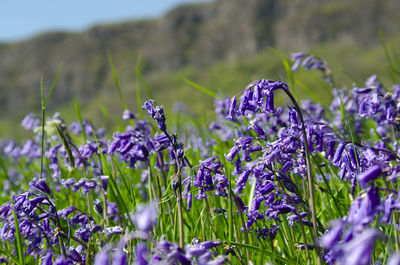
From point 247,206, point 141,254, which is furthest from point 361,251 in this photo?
point 247,206

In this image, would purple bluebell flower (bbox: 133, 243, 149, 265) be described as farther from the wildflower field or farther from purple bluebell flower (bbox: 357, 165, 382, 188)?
purple bluebell flower (bbox: 357, 165, 382, 188)

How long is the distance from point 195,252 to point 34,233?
1.64 metres

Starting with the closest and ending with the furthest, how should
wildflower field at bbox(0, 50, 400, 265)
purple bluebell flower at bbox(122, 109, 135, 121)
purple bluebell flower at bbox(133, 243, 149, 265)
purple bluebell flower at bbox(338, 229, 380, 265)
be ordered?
purple bluebell flower at bbox(338, 229, 380, 265) < purple bluebell flower at bbox(133, 243, 149, 265) < wildflower field at bbox(0, 50, 400, 265) < purple bluebell flower at bbox(122, 109, 135, 121)

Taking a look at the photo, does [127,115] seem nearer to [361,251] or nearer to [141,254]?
[141,254]

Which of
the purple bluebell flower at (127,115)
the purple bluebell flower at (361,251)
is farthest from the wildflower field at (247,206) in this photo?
the purple bluebell flower at (127,115)

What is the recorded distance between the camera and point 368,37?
199m

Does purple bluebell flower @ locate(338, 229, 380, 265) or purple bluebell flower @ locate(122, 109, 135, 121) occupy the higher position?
purple bluebell flower @ locate(122, 109, 135, 121)

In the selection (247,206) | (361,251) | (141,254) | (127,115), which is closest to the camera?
(361,251)

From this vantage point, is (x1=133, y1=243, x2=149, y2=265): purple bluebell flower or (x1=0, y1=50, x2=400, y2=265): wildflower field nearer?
(x1=133, y1=243, x2=149, y2=265): purple bluebell flower

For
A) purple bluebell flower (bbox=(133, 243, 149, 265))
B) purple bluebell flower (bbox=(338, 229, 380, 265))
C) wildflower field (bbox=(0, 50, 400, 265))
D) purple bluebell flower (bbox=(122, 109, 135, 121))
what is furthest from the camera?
purple bluebell flower (bbox=(122, 109, 135, 121))

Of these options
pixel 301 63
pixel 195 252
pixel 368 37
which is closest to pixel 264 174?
pixel 195 252

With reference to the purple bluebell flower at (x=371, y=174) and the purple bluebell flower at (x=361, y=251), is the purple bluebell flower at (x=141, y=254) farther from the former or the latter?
the purple bluebell flower at (x=371, y=174)

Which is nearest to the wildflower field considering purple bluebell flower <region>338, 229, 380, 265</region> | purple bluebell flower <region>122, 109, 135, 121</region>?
purple bluebell flower <region>338, 229, 380, 265</region>

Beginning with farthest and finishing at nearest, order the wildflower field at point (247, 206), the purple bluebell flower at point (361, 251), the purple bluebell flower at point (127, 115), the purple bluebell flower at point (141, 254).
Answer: the purple bluebell flower at point (127, 115)
the wildflower field at point (247, 206)
the purple bluebell flower at point (141, 254)
the purple bluebell flower at point (361, 251)
